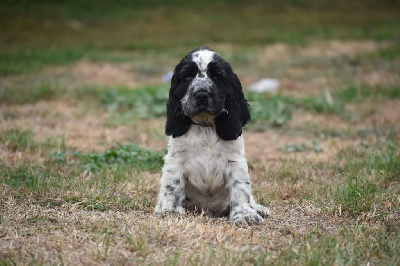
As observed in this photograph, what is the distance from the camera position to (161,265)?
11.1 feet

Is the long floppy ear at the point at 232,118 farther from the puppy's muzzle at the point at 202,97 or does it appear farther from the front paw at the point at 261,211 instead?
the front paw at the point at 261,211

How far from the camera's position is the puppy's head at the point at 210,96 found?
4.46 metres

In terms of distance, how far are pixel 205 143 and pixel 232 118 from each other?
33 centimetres

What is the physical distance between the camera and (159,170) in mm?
6547

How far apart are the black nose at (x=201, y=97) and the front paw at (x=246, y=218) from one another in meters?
1.01

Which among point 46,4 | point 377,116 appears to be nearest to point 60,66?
point 377,116

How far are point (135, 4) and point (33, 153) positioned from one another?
28640mm

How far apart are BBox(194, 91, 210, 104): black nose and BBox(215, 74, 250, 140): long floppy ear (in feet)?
0.97

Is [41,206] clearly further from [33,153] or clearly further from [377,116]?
[377,116]

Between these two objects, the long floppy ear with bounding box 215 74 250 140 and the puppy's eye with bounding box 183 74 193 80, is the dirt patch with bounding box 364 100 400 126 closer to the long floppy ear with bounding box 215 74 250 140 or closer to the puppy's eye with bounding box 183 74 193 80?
the long floppy ear with bounding box 215 74 250 140

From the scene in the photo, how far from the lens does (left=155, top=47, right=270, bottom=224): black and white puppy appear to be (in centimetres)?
457

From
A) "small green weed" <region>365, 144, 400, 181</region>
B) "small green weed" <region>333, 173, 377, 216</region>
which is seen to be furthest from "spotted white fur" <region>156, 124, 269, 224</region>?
"small green weed" <region>365, 144, 400, 181</region>

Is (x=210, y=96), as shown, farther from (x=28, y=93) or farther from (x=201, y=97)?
(x=28, y=93)

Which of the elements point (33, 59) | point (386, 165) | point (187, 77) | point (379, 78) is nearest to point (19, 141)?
point (187, 77)
